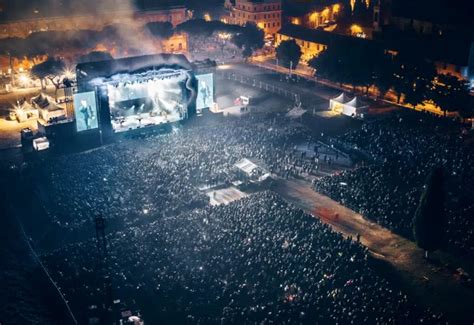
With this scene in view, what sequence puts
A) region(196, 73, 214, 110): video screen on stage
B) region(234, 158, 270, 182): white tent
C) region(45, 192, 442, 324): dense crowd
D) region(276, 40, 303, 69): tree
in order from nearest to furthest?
1. region(45, 192, 442, 324): dense crowd
2. region(234, 158, 270, 182): white tent
3. region(196, 73, 214, 110): video screen on stage
4. region(276, 40, 303, 69): tree

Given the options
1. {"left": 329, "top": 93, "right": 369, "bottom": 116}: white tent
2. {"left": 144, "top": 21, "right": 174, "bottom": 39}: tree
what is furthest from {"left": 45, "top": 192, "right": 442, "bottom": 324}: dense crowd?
{"left": 144, "top": 21, "right": 174, "bottom": 39}: tree

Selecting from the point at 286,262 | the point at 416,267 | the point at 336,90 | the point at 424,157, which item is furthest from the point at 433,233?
the point at 336,90

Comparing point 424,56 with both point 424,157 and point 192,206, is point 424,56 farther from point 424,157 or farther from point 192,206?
point 192,206

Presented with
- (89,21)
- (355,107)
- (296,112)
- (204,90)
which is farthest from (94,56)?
(355,107)

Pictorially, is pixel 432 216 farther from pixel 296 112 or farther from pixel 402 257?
pixel 296 112

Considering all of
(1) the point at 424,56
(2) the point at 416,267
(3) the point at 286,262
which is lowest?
(2) the point at 416,267

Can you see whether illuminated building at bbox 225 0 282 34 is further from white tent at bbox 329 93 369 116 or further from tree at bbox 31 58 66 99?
white tent at bbox 329 93 369 116

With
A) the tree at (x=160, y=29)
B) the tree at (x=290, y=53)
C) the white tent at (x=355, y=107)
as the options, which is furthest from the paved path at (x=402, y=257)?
the tree at (x=160, y=29)

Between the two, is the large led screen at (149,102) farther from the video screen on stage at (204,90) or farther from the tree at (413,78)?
the tree at (413,78)
